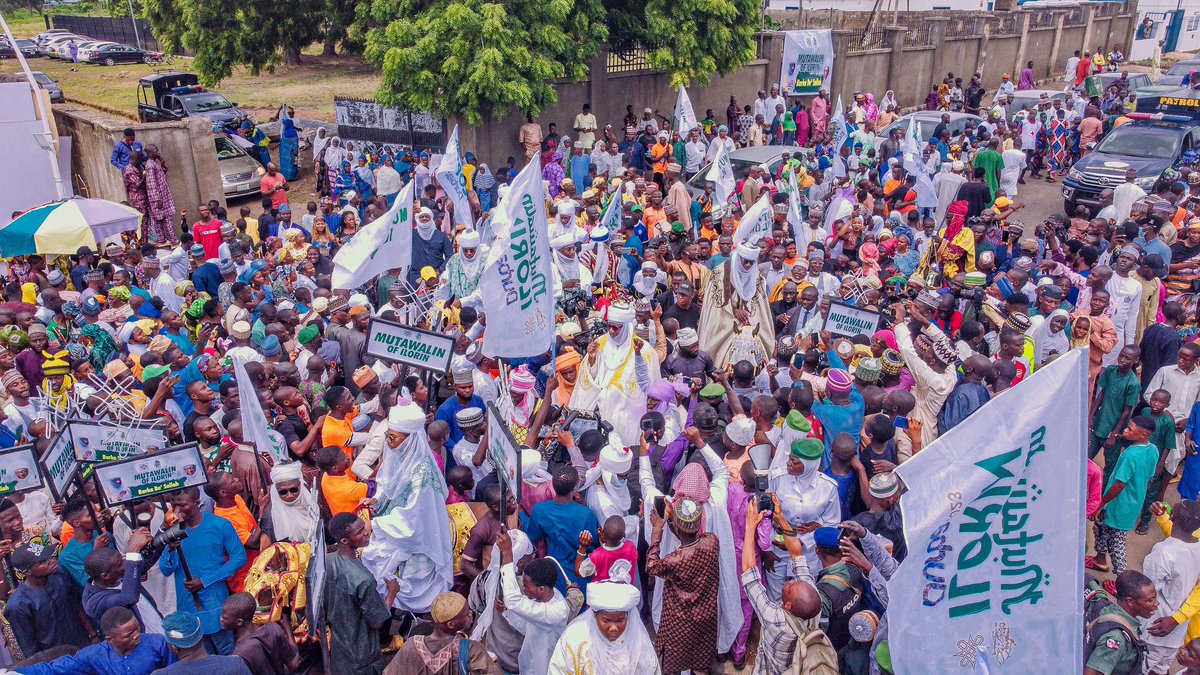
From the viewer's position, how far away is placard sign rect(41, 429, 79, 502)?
582 cm

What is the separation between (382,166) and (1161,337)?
12078 mm

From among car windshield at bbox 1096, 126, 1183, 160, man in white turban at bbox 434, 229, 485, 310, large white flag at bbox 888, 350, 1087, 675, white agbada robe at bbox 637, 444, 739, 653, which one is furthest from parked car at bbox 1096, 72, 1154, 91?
large white flag at bbox 888, 350, 1087, 675

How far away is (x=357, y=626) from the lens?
5.38 metres

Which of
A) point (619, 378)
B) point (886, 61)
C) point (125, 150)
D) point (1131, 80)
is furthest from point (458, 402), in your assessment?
point (1131, 80)

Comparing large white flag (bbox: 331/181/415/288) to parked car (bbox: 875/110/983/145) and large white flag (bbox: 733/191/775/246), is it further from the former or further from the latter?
parked car (bbox: 875/110/983/145)

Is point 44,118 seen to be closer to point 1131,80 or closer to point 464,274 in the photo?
point 464,274

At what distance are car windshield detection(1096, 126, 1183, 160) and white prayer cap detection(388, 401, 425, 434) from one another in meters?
16.3

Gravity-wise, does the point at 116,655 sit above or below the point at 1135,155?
above

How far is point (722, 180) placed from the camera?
1352 cm

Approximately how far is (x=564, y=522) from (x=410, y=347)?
6.11ft

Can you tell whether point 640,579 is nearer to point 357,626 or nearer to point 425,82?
point 357,626

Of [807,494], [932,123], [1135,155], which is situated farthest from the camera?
[932,123]

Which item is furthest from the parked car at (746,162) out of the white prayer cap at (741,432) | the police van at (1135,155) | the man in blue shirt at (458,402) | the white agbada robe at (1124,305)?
the white prayer cap at (741,432)

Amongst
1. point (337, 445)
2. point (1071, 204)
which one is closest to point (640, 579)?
point (337, 445)
